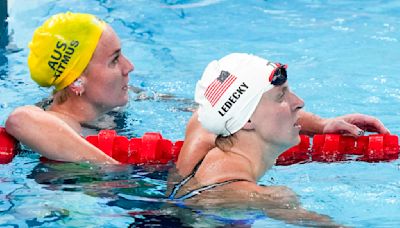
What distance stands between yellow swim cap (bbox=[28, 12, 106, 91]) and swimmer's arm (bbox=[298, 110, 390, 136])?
146 cm

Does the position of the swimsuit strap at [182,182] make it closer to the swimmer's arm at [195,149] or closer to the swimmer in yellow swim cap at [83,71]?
the swimmer's arm at [195,149]

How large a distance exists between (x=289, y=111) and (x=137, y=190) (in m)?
1.05

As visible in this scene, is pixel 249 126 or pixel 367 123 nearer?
pixel 249 126

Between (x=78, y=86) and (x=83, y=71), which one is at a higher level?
(x=83, y=71)

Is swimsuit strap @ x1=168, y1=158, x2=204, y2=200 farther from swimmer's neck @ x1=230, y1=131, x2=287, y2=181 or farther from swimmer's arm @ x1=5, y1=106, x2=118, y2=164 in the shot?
swimmer's arm @ x1=5, y1=106, x2=118, y2=164

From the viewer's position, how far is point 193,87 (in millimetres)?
7816

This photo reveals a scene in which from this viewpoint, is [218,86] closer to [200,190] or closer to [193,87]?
[200,190]

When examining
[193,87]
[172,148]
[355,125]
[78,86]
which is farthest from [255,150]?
[193,87]

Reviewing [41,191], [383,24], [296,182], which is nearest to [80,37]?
[41,191]

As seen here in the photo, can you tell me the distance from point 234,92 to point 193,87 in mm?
3409

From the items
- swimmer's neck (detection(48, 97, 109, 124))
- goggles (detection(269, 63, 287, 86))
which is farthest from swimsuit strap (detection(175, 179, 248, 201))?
swimmer's neck (detection(48, 97, 109, 124))

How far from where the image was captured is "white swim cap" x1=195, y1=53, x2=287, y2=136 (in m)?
4.39

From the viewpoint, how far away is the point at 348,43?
896 centimetres

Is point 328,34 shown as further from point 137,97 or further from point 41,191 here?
point 41,191
